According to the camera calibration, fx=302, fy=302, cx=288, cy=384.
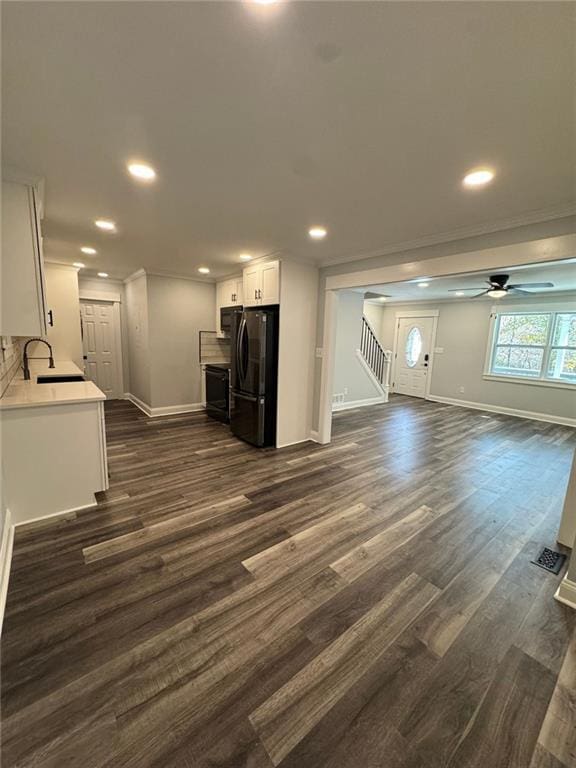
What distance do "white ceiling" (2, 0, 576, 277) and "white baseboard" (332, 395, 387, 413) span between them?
14.5 ft

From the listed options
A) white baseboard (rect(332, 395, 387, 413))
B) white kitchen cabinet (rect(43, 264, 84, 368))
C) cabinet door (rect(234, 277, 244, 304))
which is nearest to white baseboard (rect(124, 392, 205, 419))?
white kitchen cabinet (rect(43, 264, 84, 368))

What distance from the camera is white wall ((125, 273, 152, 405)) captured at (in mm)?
5402

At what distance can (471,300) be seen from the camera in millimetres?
6926

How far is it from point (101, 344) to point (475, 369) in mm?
8305

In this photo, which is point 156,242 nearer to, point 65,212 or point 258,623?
point 65,212

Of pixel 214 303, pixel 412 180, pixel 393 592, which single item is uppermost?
pixel 412 180

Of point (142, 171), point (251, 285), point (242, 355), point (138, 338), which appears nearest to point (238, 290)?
point (251, 285)

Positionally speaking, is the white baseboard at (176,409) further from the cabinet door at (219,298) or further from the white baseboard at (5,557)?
the white baseboard at (5,557)

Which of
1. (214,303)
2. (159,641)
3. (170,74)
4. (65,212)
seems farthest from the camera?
(214,303)

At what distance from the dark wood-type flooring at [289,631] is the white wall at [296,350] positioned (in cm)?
130

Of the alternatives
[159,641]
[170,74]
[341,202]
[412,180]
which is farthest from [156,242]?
[159,641]

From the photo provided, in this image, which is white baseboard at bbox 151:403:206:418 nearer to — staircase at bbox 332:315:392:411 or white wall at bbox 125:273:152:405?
white wall at bbox 125:273:152:405

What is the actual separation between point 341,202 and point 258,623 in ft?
9.27

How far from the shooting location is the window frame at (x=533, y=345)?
5.86 metres
